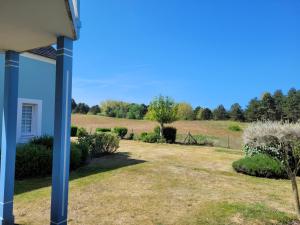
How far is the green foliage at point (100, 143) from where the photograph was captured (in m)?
13.9

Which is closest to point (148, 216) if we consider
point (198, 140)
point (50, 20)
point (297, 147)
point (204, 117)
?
point (297, 147)

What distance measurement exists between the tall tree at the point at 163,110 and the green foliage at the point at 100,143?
10.7 m

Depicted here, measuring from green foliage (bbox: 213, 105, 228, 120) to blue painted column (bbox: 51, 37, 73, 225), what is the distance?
73.1 meters

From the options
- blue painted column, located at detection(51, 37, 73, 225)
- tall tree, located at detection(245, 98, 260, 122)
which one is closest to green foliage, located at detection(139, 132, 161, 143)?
blue painted column, located at detection(51, 37, 73, 225)

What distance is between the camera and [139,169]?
10.7m

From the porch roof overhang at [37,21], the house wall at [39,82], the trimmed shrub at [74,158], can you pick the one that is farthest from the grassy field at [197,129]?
the porch roof overhang at [37,21]

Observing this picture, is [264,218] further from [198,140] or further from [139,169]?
[198,140]

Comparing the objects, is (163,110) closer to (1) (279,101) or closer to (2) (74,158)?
(2) (74,158)

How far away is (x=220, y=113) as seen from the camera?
75062 mm

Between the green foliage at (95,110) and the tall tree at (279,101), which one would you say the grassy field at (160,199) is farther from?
the green foliage at (95,110)

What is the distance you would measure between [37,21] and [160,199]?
16.9 feet

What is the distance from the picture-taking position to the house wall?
9.98 metres

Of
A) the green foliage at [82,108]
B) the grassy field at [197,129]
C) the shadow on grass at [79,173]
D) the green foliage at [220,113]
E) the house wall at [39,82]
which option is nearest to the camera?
the shadow on grass at [79,173]

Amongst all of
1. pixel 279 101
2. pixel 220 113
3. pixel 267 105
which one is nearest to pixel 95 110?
pixel 220 113
